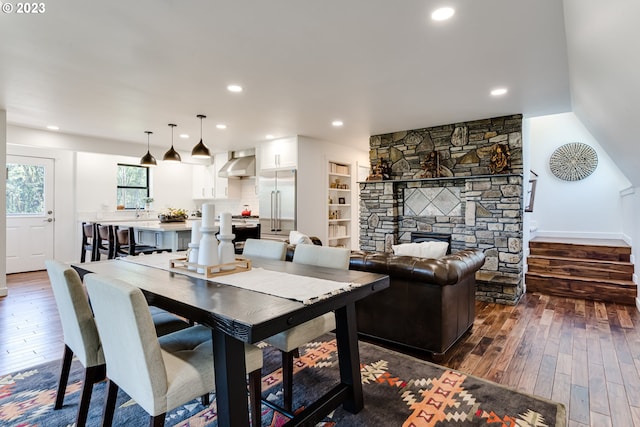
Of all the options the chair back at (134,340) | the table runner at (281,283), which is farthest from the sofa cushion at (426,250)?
the chair back at (134,340)

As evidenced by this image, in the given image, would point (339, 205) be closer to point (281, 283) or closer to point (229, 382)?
point (281, 283)

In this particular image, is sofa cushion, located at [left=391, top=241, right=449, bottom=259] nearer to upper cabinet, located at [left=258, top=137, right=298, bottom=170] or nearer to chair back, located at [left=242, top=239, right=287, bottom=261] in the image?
chair back, located at [left=242, top=239, right=287, bottom=261]

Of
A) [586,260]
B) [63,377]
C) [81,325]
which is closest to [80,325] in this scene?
[81,325]

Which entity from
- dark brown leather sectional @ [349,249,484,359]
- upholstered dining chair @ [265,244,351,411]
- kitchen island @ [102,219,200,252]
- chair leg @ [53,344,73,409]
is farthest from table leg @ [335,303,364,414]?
kitchen island @ [102,219,200,252]

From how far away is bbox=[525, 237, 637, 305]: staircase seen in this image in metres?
4.40

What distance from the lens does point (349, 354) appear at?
1.96 metres

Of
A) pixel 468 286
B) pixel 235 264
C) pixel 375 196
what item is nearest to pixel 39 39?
pixel 235 264

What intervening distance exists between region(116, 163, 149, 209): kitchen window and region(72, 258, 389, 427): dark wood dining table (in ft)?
18.9

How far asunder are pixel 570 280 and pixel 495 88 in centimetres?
298

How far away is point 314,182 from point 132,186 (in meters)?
4.26

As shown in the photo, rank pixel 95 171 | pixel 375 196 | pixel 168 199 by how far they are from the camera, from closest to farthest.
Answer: pixel 375 196 → pixel 95 171 → pixel 168 199

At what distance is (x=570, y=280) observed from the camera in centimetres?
466

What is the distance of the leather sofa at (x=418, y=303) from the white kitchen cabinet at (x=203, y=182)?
5615 mm

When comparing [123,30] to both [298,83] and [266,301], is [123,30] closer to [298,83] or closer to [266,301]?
[298,83]
